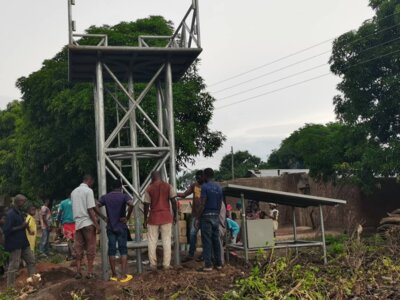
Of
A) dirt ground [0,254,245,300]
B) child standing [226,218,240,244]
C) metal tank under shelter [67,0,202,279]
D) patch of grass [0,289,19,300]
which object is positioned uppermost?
metal tank under shelter [67,0,202,279]

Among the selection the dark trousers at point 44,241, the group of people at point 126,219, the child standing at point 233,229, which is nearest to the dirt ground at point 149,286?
the group of people at point 126,219

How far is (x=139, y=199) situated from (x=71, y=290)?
2.46m

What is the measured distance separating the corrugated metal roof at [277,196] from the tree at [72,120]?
9746 millimetres

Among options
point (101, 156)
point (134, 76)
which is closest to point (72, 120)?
point (134, 76)

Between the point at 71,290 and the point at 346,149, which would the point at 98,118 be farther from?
the point at 346,149

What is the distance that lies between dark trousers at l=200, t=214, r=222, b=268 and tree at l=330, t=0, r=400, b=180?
32.4ft

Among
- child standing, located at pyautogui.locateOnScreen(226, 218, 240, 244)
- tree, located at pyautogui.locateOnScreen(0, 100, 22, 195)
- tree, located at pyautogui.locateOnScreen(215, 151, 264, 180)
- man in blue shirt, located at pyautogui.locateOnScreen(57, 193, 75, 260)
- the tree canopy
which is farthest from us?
tree, located at pyautogui.locateOnScreen(215, 151, 264, 180)

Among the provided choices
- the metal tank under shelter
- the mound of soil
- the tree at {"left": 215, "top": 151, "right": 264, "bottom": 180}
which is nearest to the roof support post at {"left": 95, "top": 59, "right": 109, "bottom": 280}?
the metal tank under shelter

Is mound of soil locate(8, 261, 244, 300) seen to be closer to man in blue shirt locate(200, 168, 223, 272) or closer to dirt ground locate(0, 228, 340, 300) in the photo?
dirt ground locate(0, 228, 340, 300)

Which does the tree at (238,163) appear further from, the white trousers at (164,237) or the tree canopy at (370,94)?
the white trousers at (164,237)

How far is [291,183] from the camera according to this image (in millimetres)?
29031

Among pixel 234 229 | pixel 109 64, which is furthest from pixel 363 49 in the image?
pixel 109 64

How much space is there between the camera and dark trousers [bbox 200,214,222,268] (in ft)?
→ 31.9

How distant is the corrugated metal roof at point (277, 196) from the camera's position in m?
10.2
